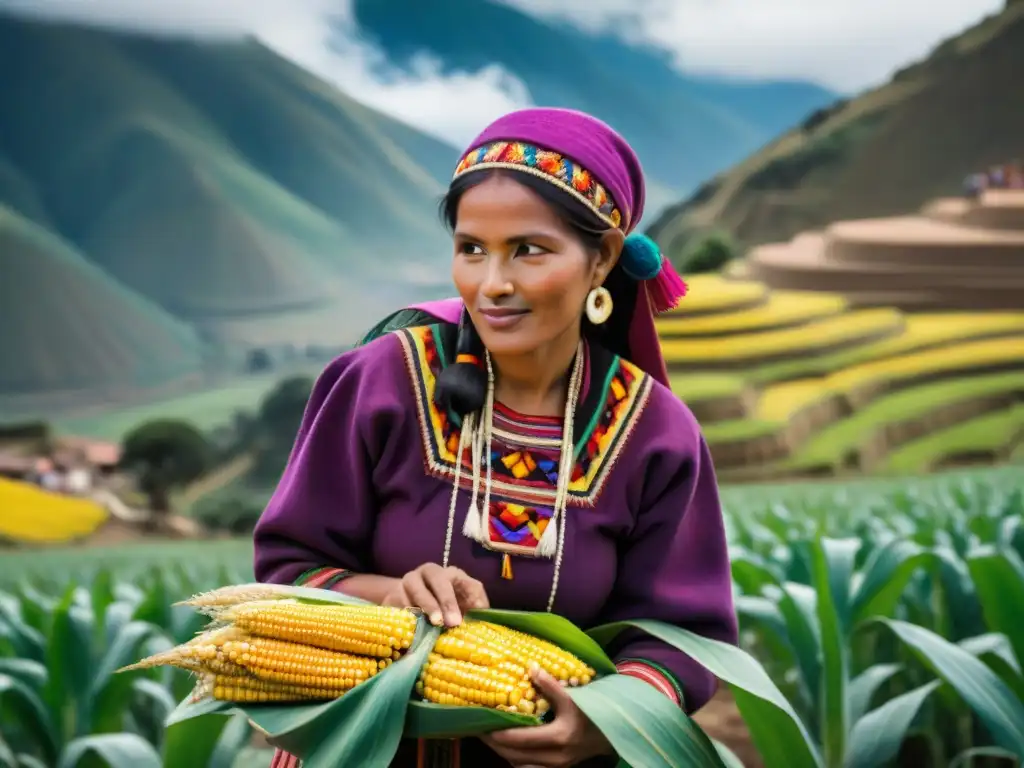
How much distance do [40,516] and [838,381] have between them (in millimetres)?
5935

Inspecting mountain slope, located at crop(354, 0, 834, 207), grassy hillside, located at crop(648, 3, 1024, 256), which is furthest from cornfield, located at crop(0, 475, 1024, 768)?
grassy hillside, located at crop(648, 3, 1024, 256)

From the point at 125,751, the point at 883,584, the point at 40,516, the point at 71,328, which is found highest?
the point at 71,328

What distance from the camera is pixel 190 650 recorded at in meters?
1.28

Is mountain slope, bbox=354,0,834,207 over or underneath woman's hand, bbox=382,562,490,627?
over

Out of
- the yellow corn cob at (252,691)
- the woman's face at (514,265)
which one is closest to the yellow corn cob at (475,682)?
the yellow corn cob at (252,691)

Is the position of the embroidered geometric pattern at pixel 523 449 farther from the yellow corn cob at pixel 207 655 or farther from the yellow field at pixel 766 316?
the yellow field at pixel 766 316

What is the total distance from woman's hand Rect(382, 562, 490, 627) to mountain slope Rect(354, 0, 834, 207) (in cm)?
763

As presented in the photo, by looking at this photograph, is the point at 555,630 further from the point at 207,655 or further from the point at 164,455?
the point at 164,455

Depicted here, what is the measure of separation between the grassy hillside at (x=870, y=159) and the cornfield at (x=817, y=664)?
21.5 ft

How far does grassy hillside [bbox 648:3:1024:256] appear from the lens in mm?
9500

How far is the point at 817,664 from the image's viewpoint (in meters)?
2.70

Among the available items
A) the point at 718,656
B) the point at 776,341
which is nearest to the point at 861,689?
the point at 718,656

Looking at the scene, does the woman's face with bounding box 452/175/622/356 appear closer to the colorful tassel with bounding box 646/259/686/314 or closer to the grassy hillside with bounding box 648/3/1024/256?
the colorful tassel with bounding box 646/259/686/314

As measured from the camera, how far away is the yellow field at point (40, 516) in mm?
7531
